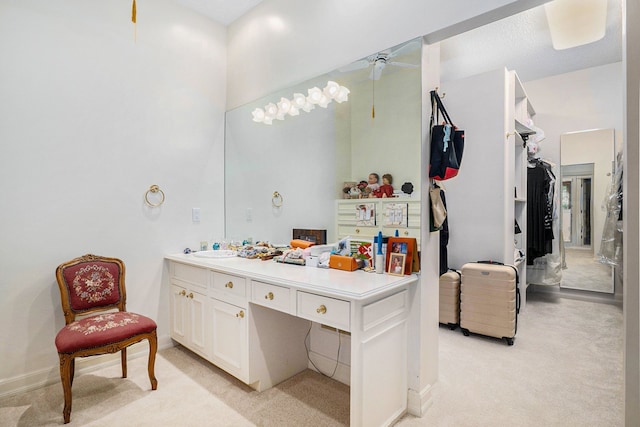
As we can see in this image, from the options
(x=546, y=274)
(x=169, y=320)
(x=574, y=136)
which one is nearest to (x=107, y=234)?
(x=169, y=320)

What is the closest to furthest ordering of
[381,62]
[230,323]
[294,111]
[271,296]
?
[271,296] < [381,62] < [230,323] < [294,111]

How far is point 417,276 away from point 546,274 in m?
3.65

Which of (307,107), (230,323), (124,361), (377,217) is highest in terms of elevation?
(307,107)

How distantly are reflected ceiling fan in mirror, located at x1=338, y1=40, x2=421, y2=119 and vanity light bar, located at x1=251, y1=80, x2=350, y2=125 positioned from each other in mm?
163

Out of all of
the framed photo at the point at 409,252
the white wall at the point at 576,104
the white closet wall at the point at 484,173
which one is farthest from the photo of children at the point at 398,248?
the white wall at the point at 576,104

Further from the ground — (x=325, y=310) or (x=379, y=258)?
(x=379, y=258)

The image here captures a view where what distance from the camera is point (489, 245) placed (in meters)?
3.41

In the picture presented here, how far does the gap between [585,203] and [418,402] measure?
13.5ft

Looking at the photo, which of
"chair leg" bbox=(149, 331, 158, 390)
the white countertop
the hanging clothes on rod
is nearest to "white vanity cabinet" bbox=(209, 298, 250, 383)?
the white countertop

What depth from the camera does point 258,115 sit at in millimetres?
2996

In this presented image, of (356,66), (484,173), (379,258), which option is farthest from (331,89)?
(484,173)

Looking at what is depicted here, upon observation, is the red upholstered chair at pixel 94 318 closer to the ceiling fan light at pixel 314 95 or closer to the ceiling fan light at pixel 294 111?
the ceiling fan light at pixel 294 111

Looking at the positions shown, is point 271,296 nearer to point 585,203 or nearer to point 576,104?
point 585,203

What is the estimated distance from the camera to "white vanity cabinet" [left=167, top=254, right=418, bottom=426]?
160 cm
